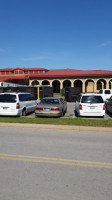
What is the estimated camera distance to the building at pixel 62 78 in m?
37.3

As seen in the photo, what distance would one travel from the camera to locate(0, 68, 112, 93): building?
3734 centimetres

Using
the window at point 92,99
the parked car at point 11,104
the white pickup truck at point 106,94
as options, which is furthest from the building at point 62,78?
the parked car at point 11,104

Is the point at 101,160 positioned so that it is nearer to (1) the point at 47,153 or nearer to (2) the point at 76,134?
(1) the point at 47,153

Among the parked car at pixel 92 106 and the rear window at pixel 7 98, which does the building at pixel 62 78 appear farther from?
the rear window at pixel 7 98

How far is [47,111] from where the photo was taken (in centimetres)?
1060

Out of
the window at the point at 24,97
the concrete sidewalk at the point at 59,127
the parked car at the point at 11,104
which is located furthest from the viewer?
the window at the point at 24,97

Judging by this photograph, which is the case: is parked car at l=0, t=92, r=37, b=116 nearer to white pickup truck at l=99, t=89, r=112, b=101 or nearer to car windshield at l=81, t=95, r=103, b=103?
car windshield at l=81, t=95, r=103, b=103

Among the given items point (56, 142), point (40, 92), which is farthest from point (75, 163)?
point (40, 92)

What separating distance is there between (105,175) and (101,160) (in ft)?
2.77

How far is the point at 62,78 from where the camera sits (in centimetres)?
3931

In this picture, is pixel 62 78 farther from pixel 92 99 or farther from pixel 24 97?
pixel 92 99

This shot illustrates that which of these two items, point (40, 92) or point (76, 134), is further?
point (40, 92)

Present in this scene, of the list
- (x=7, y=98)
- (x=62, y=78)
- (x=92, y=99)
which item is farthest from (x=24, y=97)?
(x=62, y=78)

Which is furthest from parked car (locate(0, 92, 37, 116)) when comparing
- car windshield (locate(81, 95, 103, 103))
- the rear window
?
car windshield (locate(81, 95, 103, 103))
